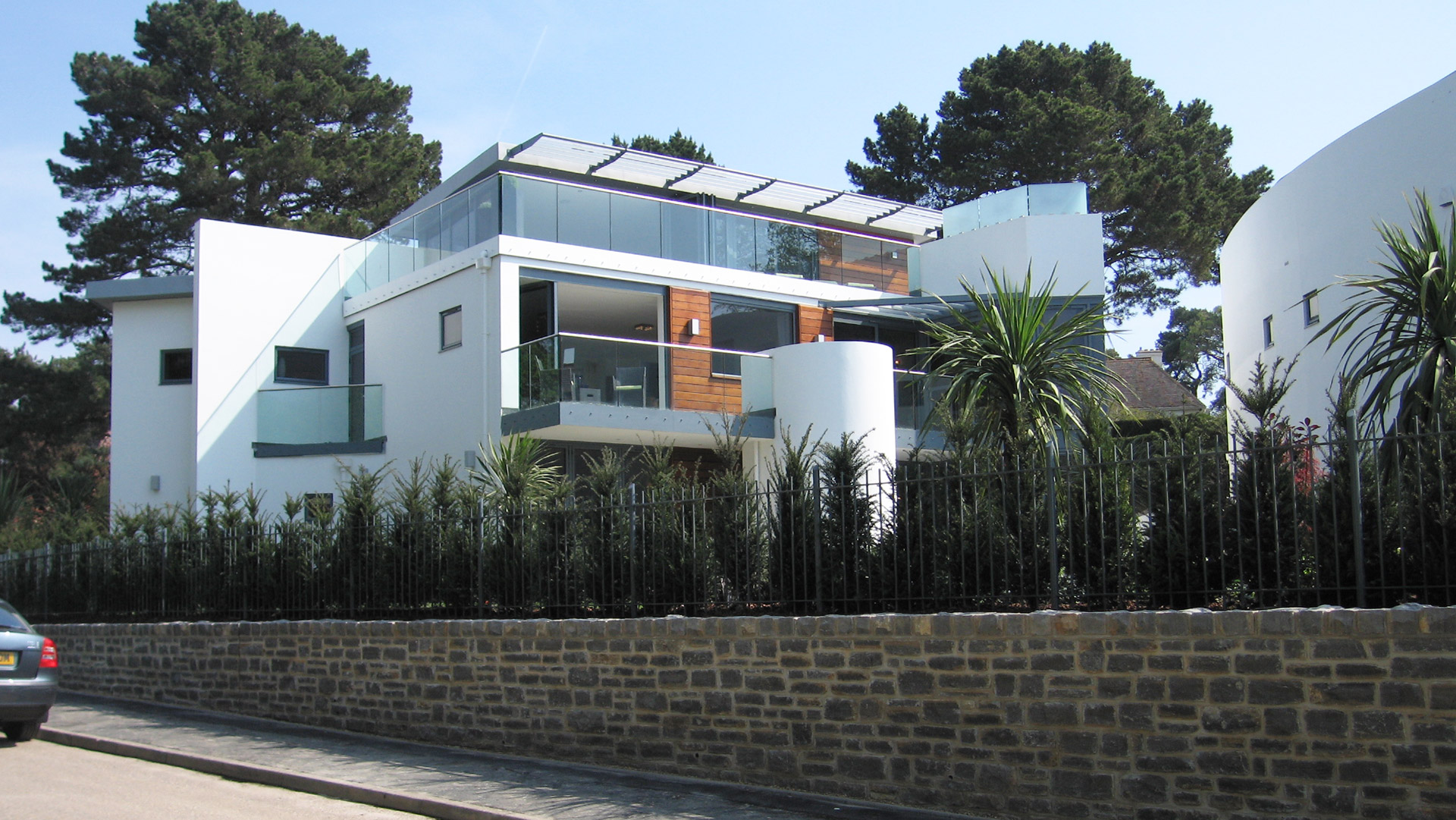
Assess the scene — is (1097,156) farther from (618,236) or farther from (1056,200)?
(618,236)

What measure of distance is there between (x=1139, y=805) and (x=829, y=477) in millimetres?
3796

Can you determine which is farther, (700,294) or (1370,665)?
(700,294)

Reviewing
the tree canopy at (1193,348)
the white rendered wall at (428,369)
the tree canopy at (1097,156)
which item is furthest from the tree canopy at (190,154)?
the tree canopy at (1193,348)

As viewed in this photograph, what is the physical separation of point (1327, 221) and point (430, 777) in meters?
14.3

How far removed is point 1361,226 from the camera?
16.5 m

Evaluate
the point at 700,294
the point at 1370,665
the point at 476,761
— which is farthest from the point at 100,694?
the point at 1370,665

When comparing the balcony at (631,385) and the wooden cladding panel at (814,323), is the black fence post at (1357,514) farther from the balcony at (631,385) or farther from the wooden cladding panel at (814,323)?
the wooden cladding panel at (814,323)

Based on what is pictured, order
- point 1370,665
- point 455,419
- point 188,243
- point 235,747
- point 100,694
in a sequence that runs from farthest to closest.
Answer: point 188,243
point 455,419
point 100,694
point 235,747
point 1370,665

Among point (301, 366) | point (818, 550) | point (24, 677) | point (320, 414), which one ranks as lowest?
point (24, 677)

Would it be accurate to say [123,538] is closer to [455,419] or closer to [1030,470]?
[455,419]

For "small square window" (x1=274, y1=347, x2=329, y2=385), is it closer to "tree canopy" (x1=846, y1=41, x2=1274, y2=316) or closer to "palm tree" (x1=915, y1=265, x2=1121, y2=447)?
"palm tree" (x1=915, y1=265, x2=1121, y2=447)

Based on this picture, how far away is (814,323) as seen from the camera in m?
21.1

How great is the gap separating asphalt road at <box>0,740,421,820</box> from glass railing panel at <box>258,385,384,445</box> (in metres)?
9.76

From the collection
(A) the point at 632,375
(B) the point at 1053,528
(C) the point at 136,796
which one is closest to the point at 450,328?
(A) the point at 632,375
